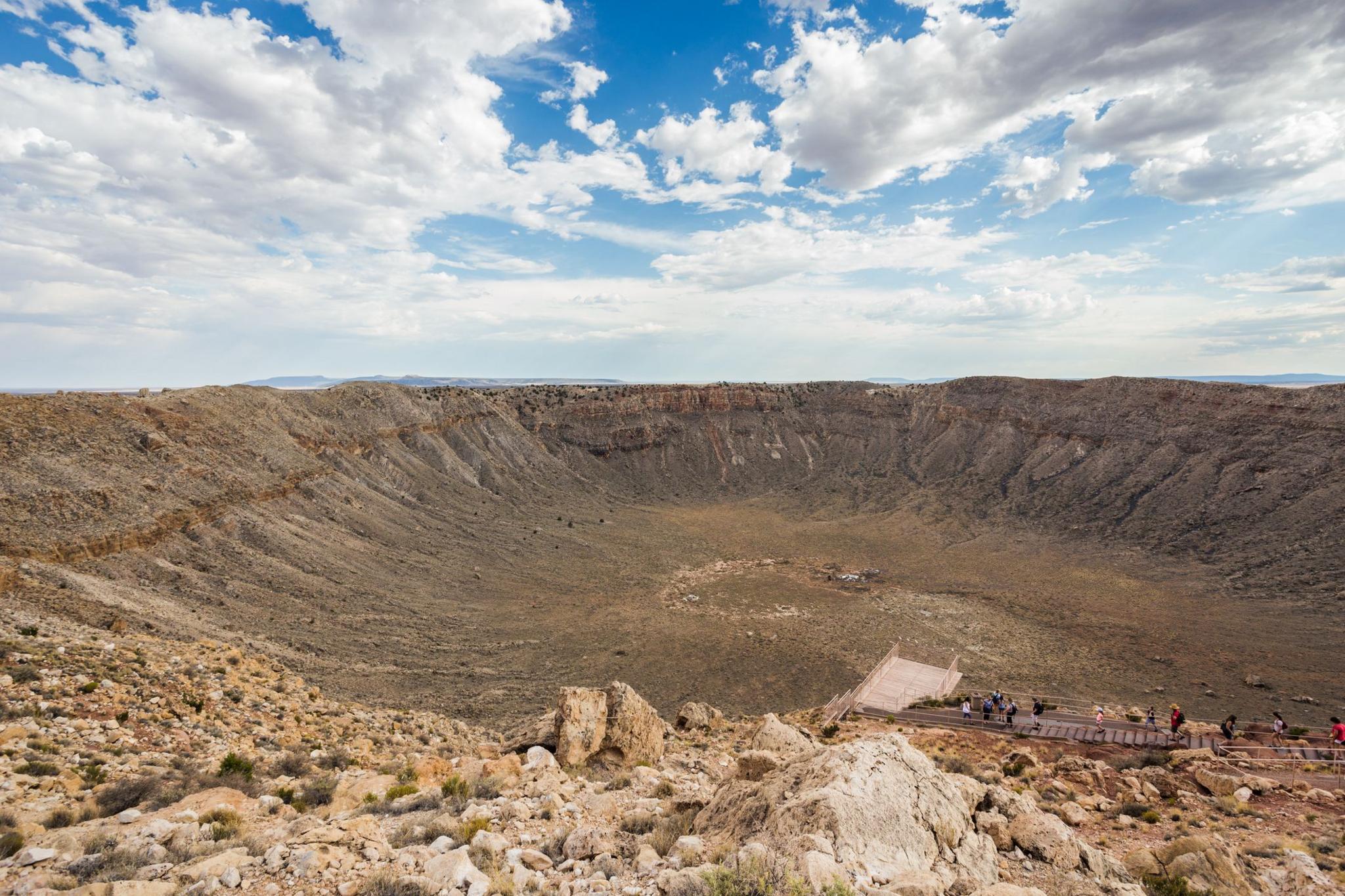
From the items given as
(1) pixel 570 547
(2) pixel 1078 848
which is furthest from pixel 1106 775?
(1) pixel 570 547

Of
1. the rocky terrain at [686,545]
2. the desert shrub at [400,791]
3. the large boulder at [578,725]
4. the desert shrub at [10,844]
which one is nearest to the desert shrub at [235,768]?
the desert shrub at [400,791]

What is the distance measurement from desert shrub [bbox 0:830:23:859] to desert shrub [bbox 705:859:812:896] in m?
8.59

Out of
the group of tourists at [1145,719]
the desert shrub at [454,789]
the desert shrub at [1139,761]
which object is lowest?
the group of tourists at [1145,719]

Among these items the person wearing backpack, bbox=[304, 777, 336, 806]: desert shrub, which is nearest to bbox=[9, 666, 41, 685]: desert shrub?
bbox=[304, 777, 336, 806]: desert shrub

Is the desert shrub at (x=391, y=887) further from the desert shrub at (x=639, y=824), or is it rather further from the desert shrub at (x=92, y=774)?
the desert shrub at (x=92, y=774)

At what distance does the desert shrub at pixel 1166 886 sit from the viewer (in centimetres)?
740

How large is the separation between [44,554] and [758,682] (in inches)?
1120

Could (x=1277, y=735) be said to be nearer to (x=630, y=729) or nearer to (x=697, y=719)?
(x=697, y=719)

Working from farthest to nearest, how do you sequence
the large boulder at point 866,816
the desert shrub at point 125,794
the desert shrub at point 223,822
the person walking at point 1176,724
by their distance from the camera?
the person walking at point 1176,724 → the desert shrub at point 125,794 → the desert shrub at point 223,822 → the large boulder at point 866,816

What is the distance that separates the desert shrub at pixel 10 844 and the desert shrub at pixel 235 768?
385cm

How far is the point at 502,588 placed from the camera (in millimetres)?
38250

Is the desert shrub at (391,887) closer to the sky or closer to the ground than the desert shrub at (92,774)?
closer to the sky

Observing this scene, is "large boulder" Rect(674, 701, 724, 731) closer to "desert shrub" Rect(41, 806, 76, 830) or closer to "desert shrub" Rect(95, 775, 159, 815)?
"desert shrub" Rect(95, 775, 159, 815)

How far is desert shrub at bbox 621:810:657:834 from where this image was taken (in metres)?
8.49
